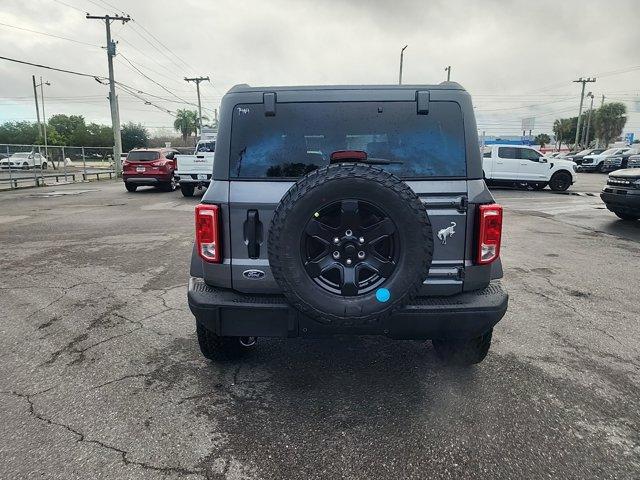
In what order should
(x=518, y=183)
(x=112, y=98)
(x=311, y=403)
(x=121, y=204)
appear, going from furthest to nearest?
(x=112, y=98)
(x=518, y=183)
(x=121, y=204)
(x=311, y=403)

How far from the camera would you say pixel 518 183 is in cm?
1961

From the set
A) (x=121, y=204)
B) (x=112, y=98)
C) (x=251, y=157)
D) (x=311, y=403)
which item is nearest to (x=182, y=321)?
(x=311, y=403)

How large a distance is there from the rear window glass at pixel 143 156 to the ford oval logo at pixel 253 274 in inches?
675

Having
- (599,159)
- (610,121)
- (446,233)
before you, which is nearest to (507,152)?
(446,233)

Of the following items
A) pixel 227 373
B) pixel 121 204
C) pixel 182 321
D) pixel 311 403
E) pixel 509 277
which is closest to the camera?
pixel 311 403

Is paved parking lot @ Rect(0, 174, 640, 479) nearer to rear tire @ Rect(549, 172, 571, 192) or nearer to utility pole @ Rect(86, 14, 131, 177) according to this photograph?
rear tire @ Rect(549, 172, 571, 192)

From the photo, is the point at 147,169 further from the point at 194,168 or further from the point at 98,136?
the point at 98,136

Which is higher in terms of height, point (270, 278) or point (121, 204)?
point (270, 278)

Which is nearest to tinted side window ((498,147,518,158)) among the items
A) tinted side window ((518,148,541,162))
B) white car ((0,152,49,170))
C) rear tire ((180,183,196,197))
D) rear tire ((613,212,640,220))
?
tinted side window ((518,148,541,162))

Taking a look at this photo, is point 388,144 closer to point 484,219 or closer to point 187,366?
point 484,219

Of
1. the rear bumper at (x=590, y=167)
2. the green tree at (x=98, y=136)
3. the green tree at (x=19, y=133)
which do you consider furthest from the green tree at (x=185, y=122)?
the rear bumper at (x=590, y=167)

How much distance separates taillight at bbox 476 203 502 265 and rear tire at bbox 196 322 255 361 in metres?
1.82

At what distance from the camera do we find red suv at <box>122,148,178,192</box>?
1833 cm

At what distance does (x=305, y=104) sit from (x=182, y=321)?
2.56 m
